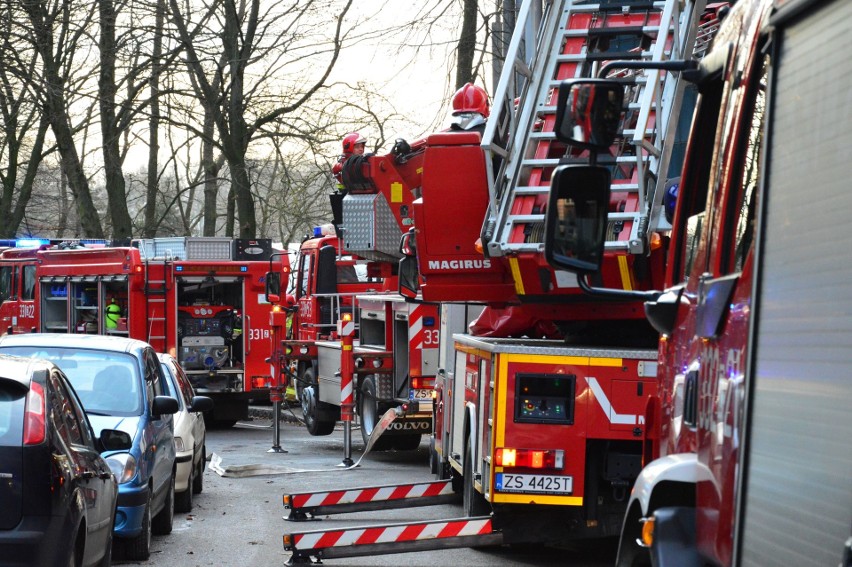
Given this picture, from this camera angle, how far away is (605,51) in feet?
30.0

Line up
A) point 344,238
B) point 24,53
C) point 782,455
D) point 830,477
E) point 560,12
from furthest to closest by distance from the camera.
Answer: point 24,53
point 344,238
point 560,12
point 782,455
point 830,477

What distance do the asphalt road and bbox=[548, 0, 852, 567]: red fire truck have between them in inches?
222

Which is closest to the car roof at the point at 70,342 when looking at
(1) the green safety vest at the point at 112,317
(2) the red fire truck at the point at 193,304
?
(2) the red fire truck at the point at 193,304

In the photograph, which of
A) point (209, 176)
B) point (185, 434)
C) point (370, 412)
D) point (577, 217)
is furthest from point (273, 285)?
point (577, 217)

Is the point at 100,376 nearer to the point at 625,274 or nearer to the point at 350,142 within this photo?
the point at 625,274

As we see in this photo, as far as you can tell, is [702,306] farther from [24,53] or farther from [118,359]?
[24,53]

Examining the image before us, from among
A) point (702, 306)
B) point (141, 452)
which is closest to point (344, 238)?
point (141, 452)

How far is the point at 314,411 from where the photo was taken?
19.4m

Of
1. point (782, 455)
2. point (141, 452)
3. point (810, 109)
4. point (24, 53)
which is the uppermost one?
point (24, 53)

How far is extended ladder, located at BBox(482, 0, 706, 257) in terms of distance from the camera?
837cm

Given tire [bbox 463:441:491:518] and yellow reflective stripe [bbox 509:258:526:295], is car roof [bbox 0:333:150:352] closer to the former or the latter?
tire [bbox 463:441:491:518]

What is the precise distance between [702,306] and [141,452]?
6.49 m

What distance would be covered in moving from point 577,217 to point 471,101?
6.93 m

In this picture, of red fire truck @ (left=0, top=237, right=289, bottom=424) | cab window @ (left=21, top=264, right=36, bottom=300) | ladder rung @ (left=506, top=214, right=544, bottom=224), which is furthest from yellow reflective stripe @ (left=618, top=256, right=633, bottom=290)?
cab window @ (left=21, top=264, right=36, bottom=300)
